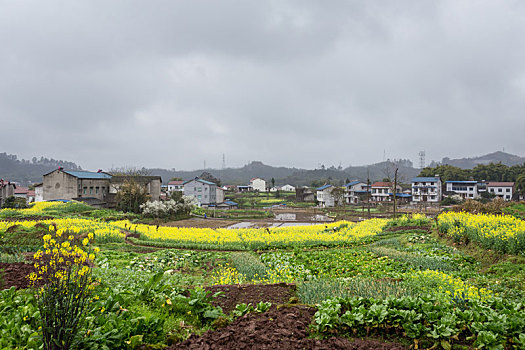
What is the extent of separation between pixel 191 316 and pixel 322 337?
214 cm

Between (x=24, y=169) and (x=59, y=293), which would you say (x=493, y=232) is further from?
(x=24, y=169)

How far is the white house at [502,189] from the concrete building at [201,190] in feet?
213

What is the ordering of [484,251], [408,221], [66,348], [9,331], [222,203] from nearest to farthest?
Answer: 1. [66,348]
2. [9,331]
3. [484,251]
4. [408,221]
5. [222,203]

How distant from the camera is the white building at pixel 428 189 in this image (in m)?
74.4

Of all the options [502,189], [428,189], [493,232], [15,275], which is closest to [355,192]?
[428,189]

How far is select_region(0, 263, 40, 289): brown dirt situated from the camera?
6500 millimetres

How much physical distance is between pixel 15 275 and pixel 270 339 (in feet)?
21.4

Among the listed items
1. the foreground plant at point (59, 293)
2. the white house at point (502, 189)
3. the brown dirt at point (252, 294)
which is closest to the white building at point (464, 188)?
the white house at point (502, 189)

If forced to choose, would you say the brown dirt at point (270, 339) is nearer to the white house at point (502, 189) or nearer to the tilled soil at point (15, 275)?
the tilled soil at point (15, 275)

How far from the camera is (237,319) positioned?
4.96m

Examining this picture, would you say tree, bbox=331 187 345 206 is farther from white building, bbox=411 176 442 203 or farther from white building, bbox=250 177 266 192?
white building, bbox=250 177 266 192

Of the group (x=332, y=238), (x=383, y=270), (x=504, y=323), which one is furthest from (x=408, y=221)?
(x=504, y=323)

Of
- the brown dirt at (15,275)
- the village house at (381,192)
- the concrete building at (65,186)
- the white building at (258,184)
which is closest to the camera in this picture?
the brown dirt at (15,275)

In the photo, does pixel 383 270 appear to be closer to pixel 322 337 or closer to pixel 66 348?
pixel 322 337
